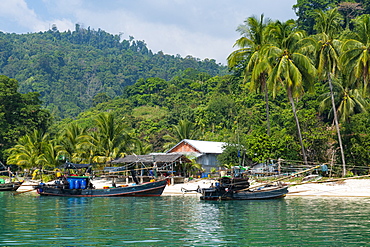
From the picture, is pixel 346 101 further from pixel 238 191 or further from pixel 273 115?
pixel 238 191

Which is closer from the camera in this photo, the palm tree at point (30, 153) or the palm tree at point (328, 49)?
the palm tree at point (328, 49)

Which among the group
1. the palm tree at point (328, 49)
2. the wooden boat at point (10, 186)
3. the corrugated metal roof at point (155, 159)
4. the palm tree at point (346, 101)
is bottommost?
the wooden boat at point (10, 186)

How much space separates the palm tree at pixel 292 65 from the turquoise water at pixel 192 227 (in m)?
15.2

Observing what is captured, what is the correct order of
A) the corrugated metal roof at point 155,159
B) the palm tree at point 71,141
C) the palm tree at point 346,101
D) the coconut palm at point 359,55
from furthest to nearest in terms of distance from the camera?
the palm tree at point 71,141, the palm tree at point 346,101, the corrugated metal roof at point 155,159, the coconut palm at point 359,55

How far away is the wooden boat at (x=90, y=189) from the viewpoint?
32562 mm

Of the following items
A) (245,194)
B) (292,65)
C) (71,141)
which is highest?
(292,65)

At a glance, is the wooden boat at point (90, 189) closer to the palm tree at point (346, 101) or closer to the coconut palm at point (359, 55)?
the coconut palm at point (359, 55)

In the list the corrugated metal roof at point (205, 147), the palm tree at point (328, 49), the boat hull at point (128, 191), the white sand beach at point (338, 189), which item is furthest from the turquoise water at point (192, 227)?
the corrugated metal roof at point (205, 147)

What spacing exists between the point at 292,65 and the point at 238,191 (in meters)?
13.6

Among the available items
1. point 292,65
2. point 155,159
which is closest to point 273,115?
point 292,65

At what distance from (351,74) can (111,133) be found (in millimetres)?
25122

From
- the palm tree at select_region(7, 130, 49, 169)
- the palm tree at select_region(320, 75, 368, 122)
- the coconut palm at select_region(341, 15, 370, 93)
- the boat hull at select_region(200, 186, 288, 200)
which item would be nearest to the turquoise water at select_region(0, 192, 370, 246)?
the boat hull at select_region(200, 186, 288, 200)

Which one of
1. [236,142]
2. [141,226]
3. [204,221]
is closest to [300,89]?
[236,142]

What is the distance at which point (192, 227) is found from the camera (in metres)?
16.4
